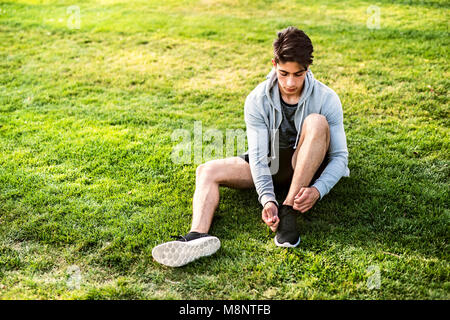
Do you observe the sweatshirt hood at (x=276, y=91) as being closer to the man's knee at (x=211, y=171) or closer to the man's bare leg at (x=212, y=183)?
the man's bare leg at (x=212, y=183)

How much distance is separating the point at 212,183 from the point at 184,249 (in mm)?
629

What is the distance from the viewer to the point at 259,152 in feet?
9.93

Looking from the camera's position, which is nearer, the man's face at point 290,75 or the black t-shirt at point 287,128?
the man's face at point 290,75

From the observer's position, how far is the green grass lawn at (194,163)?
265 centimetres

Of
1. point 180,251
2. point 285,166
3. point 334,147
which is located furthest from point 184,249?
point 334,147

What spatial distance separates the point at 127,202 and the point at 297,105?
168cm

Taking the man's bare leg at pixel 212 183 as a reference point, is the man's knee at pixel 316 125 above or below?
above

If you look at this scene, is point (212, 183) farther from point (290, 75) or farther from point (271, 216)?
point (290, 75)

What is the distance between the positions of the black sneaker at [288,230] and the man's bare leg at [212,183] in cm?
49

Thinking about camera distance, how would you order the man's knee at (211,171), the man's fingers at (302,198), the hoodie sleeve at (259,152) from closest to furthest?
the man's fingers at (302,198)
the hoodie sleeve at (259,152)
the man's knee at (211,171)

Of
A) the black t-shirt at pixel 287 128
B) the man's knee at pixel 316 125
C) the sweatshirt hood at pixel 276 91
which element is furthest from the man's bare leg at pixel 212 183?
the man's knee at pixel 316 125

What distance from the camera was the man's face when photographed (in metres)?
2.83

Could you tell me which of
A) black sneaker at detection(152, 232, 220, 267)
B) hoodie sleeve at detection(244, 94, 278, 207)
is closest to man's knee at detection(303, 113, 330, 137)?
hoodie sleeve at detection(244, 94, 278, 207)
